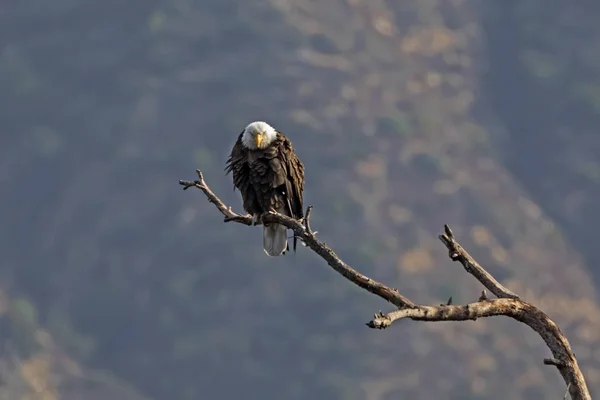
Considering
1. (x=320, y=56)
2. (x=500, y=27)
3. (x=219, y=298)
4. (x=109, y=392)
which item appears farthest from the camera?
(x=500, y=27)

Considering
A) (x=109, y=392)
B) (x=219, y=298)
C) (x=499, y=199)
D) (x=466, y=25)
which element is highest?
(x=466, y=25)

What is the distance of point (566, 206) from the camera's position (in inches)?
5310

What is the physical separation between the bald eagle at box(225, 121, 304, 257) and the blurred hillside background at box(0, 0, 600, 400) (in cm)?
9099

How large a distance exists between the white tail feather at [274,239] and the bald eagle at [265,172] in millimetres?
89

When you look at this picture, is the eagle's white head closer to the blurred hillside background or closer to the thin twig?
the thin twig

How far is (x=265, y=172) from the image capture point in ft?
47.0

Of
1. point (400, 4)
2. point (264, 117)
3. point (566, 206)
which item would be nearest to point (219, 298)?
point (264, 117)

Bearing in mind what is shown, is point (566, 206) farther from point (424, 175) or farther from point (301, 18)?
point (301, 18)

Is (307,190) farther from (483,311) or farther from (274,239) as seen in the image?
(483,311)

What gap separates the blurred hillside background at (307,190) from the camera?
112438 mm

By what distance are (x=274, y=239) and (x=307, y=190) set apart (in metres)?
109

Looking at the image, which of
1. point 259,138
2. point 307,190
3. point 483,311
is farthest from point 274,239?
point 307,190

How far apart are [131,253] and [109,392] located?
1981 cm

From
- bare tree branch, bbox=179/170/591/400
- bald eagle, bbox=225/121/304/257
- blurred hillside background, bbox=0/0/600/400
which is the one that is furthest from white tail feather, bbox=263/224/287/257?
blurred hillside background, bbox=0/0/600/400
